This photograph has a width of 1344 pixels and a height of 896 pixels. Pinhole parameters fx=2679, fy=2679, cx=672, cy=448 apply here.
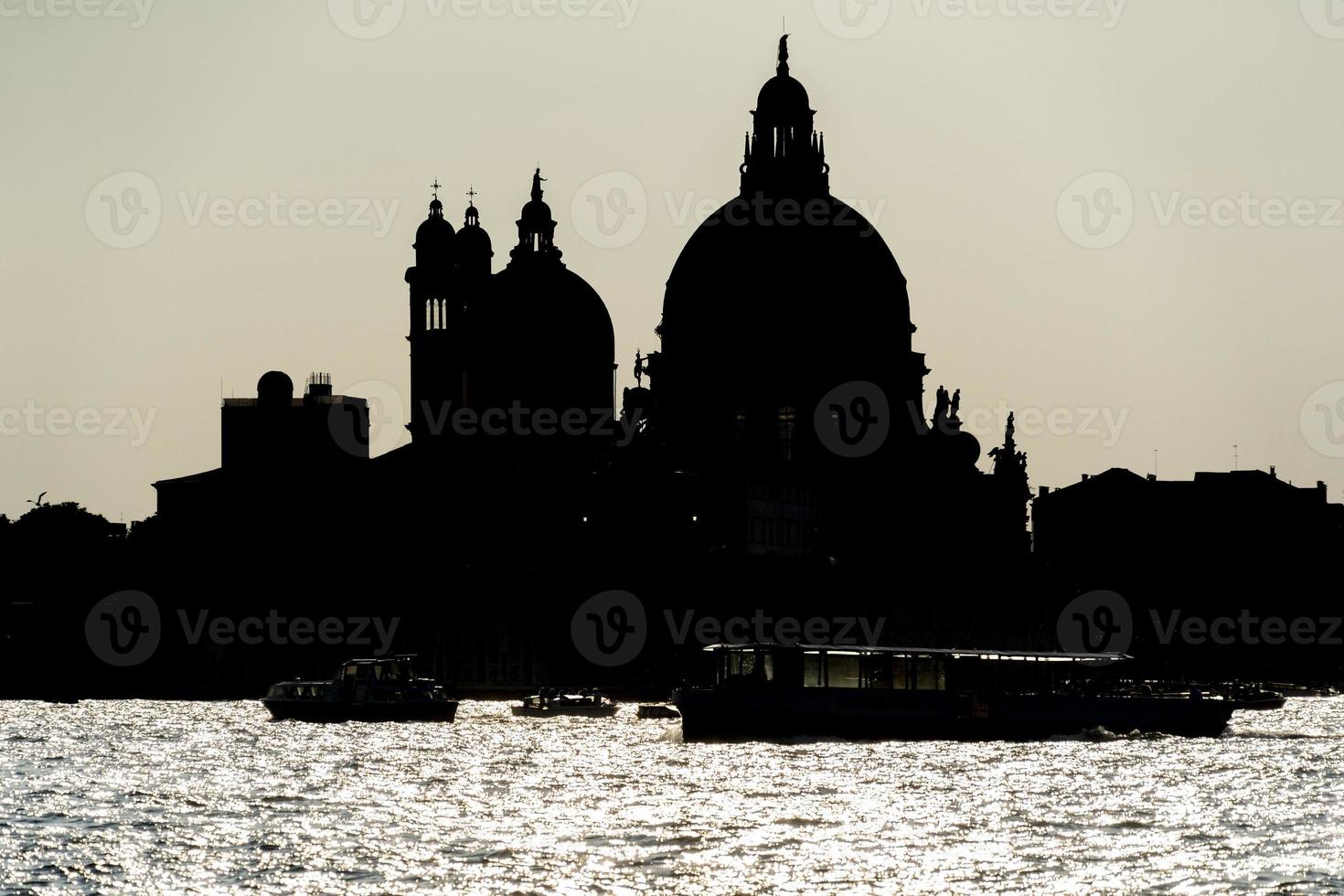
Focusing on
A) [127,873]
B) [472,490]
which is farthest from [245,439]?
[127,873]

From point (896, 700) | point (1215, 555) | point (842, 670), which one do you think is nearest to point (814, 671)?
point (842, 670)

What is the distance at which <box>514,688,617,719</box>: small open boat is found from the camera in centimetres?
10794

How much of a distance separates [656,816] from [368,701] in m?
43.3

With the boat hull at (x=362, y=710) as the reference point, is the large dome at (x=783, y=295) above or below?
above

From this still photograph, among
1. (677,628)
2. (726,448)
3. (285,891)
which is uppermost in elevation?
(726,448)

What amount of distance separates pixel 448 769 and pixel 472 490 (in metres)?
64.6

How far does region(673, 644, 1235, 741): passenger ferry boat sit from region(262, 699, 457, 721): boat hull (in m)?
13.0

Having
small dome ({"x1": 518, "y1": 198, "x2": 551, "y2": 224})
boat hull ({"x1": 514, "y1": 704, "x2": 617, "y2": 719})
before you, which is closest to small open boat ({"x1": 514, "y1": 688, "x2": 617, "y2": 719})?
boat hull ({"x1": 514, "y1": 704, "x2": 617, "y2": 719})

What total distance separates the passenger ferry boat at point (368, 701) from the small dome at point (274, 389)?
159ft

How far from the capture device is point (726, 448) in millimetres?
151000

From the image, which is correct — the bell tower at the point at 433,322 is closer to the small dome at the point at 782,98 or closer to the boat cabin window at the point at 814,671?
the small dome at the point at 782,98

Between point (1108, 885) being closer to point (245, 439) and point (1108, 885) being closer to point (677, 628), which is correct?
point (677, 628)

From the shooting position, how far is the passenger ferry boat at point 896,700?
87.4 m

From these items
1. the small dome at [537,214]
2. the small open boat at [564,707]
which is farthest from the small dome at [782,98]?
the small open boat at [564,707]
